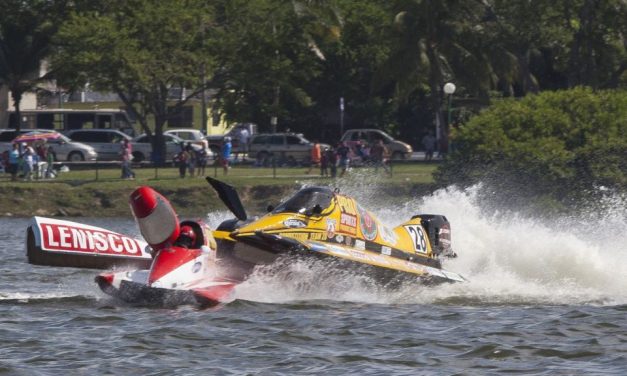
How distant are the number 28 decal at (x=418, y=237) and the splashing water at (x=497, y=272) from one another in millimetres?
720

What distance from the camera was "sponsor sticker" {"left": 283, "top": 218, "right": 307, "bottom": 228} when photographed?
58.9 feet

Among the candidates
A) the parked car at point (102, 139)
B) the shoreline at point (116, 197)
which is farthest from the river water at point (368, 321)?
the parked car at point (102, 139)

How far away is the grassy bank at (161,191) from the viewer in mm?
38594

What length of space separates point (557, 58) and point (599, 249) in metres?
34.0

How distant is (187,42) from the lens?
159ft

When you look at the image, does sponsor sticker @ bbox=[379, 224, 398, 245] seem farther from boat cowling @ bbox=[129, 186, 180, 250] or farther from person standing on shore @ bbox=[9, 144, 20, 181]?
person standing on shore @ bbox=[9, 144, 20, 181]

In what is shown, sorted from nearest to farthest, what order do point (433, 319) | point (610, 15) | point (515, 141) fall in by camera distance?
point (433, 319) < point (515, 141) < point (610, 15)

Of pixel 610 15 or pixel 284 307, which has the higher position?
pixel 610 15

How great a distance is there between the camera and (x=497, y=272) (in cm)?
2042

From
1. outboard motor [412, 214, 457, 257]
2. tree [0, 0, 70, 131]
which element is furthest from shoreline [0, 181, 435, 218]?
outboard motor [412, 214, 457, 257]

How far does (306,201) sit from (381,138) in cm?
3751

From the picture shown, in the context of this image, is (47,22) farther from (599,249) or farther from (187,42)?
(599,249)

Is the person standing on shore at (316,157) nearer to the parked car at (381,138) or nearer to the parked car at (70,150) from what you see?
the parked car at (381,138)

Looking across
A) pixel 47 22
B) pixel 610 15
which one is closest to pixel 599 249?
pixel 610 15
